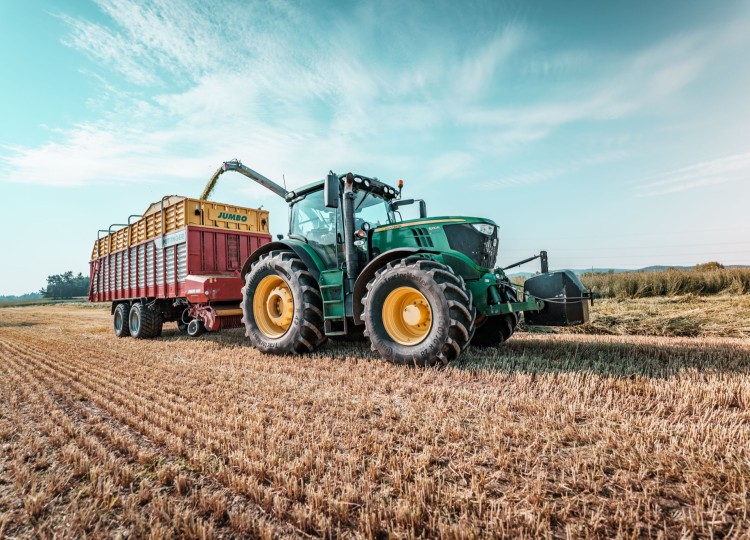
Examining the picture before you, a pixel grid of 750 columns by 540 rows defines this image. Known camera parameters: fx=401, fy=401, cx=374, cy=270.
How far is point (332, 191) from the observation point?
207 inches

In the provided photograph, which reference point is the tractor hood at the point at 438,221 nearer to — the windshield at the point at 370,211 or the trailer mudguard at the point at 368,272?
the trailer mudguard at the point at 368,272

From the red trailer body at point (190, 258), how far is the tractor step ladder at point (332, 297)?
3384mm

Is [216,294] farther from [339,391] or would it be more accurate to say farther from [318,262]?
[339,391]

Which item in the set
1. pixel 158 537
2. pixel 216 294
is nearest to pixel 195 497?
pixel 158 537

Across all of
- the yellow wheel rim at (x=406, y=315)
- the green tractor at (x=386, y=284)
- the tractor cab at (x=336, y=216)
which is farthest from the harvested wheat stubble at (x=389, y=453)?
the tractor cab at (x=336, y=216)

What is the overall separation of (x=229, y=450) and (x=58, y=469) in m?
0.96

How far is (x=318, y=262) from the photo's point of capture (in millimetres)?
6027

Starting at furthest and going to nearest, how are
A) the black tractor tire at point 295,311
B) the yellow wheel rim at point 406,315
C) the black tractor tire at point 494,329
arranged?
1. the black tractor tire at point 494,329
2. the black tractor tire at point 295,311
3. the yellow wheel rim at point 406,315

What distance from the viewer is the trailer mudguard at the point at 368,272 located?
5.00 m

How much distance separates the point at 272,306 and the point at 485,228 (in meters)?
3.55

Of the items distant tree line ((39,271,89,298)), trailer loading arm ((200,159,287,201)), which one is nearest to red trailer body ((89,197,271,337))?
trailer loading arm ((200,159,287,201))

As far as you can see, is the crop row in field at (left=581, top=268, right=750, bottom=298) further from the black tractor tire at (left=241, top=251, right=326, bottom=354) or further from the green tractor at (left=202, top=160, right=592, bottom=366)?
the black tractor tire at (left=241, top=251, right=326, bottom=354)

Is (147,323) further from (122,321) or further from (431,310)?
(431,310)

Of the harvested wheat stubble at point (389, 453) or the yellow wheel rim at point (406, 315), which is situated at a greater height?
the yellow wheel rim at point (406, 315)
